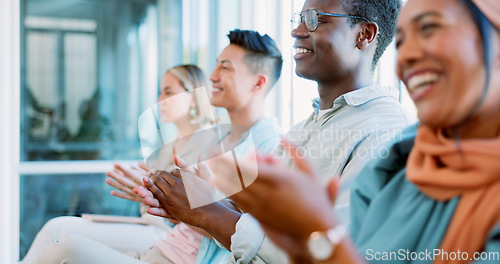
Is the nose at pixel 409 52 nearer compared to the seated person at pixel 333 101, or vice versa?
the nose at pixel 409 52

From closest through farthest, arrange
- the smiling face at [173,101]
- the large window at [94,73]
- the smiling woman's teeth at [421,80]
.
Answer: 1. the smiling woman's teeth at [421,80]
2. the smiling face at [173,101]
3. the large window at [94,73]

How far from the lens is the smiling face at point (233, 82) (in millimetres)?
2066

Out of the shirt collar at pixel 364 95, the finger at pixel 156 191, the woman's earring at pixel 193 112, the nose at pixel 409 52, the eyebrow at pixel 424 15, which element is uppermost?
the eyebrow at pixel 424 15

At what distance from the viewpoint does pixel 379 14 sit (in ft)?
4.75

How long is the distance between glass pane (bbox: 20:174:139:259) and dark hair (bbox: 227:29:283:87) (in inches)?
70.9

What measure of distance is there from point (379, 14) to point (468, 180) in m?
0.88

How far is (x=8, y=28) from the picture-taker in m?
2.83

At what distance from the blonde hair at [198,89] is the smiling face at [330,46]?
0.79 m

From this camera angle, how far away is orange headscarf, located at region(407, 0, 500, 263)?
664mm

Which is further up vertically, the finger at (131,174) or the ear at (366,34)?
the ear at (366,34)

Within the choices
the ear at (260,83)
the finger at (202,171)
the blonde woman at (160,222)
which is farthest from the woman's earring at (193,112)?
the finger at (202,171)

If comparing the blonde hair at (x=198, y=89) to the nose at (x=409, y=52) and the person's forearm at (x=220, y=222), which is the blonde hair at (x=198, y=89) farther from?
the nose at (x=409, y=52)

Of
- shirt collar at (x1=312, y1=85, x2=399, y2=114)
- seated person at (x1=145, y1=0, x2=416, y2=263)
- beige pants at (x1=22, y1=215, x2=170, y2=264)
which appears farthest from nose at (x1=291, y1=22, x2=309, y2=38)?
beige pants at (x1=22, y1=215, x2=170, y2=264)

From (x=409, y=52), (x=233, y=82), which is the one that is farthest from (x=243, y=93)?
(x=409, y=52)
